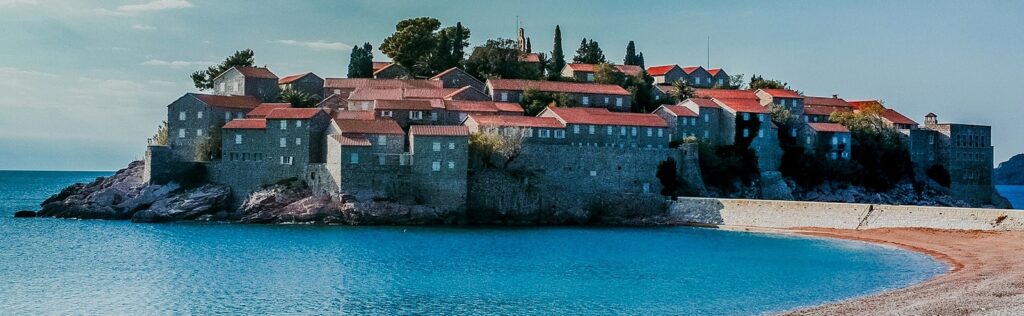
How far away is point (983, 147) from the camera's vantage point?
71312 millimetres

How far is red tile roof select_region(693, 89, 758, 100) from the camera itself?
67756 millimetres

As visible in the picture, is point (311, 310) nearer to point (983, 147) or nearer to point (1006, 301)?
point (1006, 301)

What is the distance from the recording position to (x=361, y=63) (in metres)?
72.6

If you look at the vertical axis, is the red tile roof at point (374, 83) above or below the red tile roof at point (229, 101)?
above

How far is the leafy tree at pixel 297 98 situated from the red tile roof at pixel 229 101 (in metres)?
1.65

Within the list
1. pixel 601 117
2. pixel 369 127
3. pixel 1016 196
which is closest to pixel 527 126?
pixel 601 117

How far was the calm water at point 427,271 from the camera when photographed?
2705cm

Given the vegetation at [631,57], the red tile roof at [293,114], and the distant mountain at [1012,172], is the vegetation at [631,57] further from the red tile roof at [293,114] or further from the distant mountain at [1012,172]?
the distant mountain at [1012,172]

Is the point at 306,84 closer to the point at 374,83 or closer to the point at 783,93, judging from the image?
the point at 374,83

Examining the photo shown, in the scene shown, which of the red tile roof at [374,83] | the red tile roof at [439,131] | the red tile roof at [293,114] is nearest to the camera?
the red tile roof at [439,131]

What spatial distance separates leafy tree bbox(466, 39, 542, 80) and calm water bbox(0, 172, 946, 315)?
2452 centimetres

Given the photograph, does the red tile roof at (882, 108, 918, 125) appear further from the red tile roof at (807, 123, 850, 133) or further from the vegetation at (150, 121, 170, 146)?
the vegetation at (150, 121, 170, 146)

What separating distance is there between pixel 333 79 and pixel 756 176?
26.5 metres

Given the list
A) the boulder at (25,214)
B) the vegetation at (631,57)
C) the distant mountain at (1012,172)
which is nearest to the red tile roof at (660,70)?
the vegetation at (631,57)
